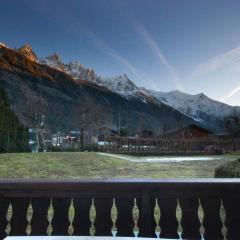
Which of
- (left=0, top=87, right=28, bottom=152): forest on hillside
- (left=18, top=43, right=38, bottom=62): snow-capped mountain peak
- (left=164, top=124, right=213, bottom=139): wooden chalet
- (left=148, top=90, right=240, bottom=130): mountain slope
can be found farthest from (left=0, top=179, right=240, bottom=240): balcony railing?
(left=148, top=90, right=240, bottom=130): mountain slope

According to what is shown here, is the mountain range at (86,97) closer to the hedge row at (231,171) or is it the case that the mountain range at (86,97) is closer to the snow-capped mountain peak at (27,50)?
the snow-capped mountain peak at (27,50)

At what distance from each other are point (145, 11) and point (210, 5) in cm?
161

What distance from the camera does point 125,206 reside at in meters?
2.54

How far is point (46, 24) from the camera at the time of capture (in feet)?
36.7

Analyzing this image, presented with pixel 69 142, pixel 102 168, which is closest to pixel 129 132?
pixel 69 142

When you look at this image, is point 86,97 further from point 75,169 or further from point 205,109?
point 75,169

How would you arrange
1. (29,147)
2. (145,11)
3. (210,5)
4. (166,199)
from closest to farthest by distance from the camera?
(166,199), (210,5), (145,11), (29,147)

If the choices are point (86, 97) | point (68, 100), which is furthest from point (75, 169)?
point (68, 100)

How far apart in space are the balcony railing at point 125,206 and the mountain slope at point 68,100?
89.2 feet

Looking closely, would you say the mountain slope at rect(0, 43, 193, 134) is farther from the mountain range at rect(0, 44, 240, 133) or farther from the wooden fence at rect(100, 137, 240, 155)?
the wooden fence at rect(100, 137, 240, 155)

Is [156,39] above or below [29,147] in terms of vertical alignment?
above

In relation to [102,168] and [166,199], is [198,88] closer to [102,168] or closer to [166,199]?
[102,168]

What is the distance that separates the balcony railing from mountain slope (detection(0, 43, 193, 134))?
1070 inches

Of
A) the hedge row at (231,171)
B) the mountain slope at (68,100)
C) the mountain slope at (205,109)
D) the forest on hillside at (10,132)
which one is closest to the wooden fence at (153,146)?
the forest on hillside at (10,132)
